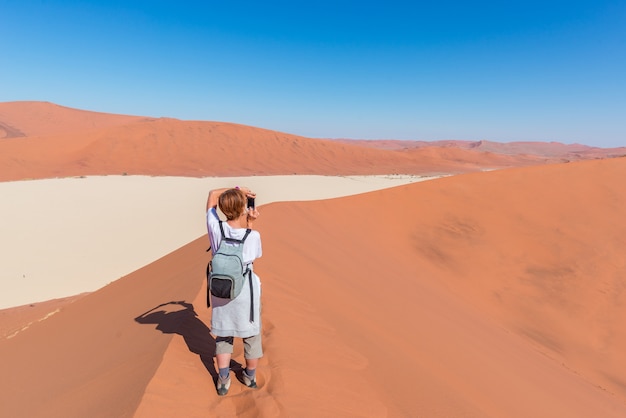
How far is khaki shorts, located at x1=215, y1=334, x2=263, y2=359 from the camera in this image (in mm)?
2381

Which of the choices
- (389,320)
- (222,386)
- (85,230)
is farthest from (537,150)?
(222,386)

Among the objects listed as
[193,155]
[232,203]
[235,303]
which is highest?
[193,155]

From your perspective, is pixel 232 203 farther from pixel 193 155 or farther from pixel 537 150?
pixel 537 150

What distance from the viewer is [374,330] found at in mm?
4074

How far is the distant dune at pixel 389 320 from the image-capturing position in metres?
2.61

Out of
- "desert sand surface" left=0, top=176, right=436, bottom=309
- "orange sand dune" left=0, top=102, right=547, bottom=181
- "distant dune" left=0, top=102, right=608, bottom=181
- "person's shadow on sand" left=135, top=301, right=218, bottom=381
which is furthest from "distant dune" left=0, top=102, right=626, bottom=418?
"distant dune" left=0, top=102, right=608, bottom=181

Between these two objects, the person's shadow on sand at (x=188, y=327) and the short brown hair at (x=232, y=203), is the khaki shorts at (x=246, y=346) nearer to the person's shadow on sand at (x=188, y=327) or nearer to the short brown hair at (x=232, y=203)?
the person's shadow on sand at (x=188, y=327)

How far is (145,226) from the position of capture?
13.1 metres

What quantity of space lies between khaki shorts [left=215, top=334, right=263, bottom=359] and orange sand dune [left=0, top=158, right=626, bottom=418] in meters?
0.27

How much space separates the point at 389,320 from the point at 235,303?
9.46ft

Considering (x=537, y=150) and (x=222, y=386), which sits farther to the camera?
(x=537, y=150)

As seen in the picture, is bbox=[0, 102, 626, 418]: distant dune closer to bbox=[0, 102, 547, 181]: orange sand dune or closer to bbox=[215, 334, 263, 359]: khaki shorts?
bbox=[215, 334, 263, 359]: khaki shorts

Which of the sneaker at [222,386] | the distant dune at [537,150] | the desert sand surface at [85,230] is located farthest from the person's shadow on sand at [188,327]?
the distant dune at [537,150]

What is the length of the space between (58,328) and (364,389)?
154 inches
